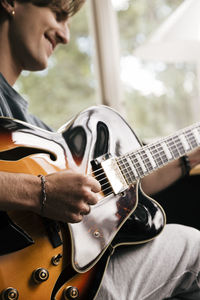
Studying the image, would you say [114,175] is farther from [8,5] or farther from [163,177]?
[8,5]

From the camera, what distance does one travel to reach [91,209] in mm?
687

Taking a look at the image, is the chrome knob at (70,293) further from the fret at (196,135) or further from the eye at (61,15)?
the eye at (61,15)

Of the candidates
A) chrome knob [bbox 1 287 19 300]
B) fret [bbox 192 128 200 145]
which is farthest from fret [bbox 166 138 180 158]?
chrome knob [bbox 1 287 19 300]

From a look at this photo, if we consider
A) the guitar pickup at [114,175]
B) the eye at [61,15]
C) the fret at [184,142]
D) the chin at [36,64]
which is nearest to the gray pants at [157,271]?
the guitar pickup at [114,175]

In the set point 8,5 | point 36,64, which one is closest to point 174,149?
point 36,64

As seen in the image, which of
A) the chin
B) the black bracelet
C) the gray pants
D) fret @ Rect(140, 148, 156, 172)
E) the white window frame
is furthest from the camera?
the white window frame

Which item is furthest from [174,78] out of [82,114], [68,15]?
[82,114]

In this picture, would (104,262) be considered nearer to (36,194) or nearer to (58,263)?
(58,263)

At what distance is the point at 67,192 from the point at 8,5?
0.57 metres

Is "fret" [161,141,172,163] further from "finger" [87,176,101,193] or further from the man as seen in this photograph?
"finger" [87,176,101,193]

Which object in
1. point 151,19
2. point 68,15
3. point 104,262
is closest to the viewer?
point 104,262

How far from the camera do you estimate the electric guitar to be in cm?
Answer: 57

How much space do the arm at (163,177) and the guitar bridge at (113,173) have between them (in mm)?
232

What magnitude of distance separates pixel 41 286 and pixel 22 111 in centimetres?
44
